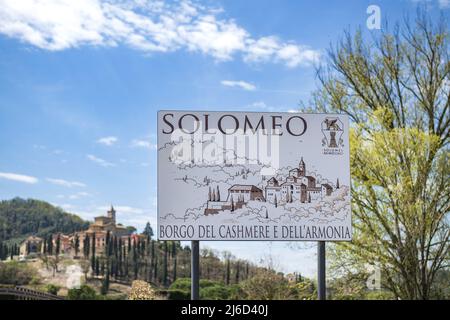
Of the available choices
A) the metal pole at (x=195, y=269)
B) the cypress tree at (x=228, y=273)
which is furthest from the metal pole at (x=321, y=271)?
the cypress tree at (x=228, y=273)

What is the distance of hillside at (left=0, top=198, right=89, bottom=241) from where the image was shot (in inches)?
1319

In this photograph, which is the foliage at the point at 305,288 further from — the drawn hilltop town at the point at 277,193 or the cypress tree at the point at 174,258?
the cypress tree at the point at 174,258

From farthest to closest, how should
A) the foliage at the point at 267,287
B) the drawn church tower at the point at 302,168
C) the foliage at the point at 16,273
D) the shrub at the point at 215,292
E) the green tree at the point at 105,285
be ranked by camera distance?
the foliage at the point at 16,273 → the green tree at the point at 105,285 → the shrub at the point at 215,292 → the foliage at the point at 267,287 → the drawn church tower at the point at 302,168

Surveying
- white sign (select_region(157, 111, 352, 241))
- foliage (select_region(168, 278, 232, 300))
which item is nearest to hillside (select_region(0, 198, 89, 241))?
foliage (select_region(168, 278, 232, 300))

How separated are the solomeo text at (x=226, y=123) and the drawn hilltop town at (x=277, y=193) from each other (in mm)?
554

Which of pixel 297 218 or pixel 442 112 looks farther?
pixel 442 112

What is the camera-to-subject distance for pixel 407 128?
48.1ft

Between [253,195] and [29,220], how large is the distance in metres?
29.3

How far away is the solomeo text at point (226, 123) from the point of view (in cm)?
741

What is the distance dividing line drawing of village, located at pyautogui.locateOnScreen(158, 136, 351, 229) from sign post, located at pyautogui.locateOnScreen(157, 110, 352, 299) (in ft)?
0.04

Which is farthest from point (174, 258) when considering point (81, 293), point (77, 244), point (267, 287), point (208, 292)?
point (267, 287)
